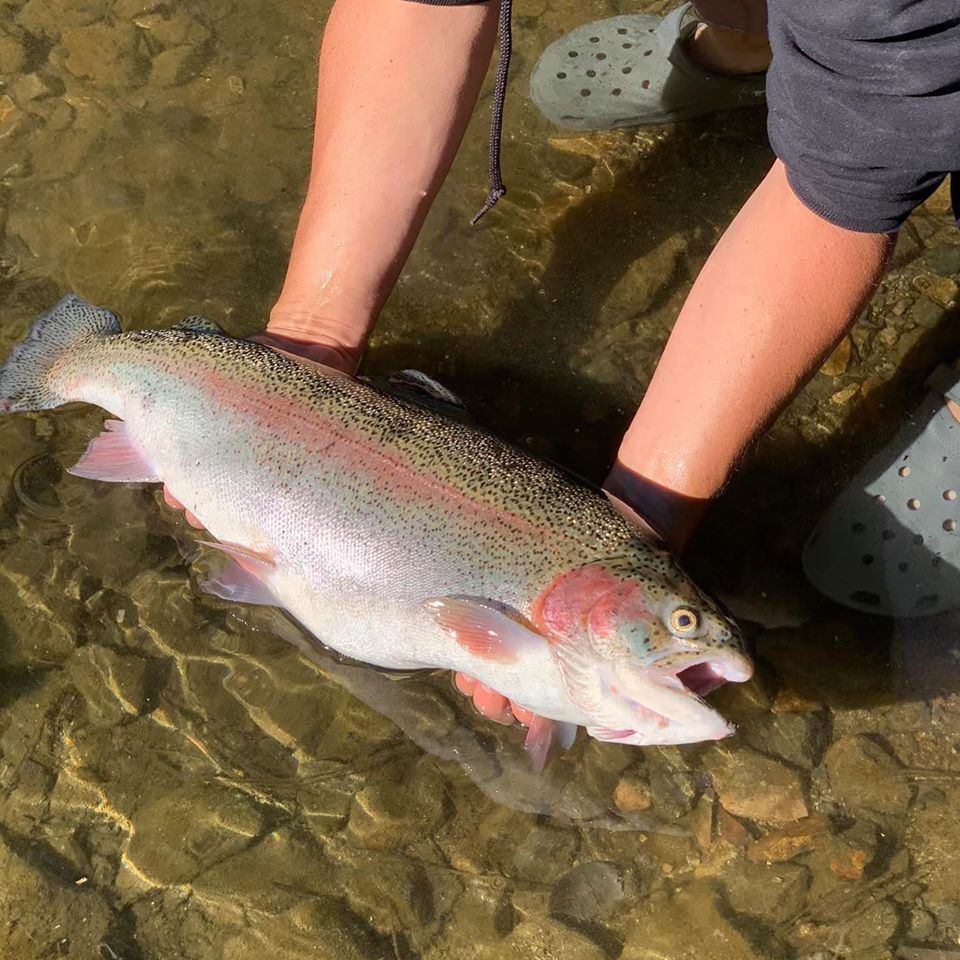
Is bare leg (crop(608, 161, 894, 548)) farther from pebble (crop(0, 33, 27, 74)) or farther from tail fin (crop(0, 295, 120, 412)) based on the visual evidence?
pebble (crop(0, 33, 27, 74))

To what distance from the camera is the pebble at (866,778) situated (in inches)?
115

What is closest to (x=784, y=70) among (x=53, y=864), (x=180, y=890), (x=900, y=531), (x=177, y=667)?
(x=900, y=531)

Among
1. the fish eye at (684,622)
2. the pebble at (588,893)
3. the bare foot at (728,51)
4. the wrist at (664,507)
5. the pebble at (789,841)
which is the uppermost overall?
the bare foot at (728,51)

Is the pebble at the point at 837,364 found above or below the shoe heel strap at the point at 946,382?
below

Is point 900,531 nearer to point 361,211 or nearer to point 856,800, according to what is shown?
point 856,800

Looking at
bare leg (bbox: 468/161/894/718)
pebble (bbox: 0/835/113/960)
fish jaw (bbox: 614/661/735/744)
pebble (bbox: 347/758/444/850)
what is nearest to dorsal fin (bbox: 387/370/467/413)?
bare leg (bbox: 468/161/894/718)

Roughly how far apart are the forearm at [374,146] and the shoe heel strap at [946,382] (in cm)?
192

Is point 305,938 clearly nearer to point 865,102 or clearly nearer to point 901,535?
point 901,535

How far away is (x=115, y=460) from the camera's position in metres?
2.84

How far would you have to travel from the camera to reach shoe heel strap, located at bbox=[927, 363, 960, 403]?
10.5 ft

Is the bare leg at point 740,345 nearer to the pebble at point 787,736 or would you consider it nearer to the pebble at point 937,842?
the pebble at point 787,736

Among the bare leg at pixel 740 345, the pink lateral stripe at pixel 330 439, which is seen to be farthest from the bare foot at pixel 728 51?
the pink lateral stripe at pixel 330 439

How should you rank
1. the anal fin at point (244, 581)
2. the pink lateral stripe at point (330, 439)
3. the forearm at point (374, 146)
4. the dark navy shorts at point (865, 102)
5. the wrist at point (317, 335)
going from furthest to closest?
1. the wrist at point (317, 335)
2. the forearm at point (374, 146)
3. the anal fin at point (244, 581)
4. the pink lateral stripe at point (330, 439)
5. the dark navy shorts at point (865, 102)

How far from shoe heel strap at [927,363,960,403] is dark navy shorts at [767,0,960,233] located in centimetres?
119
